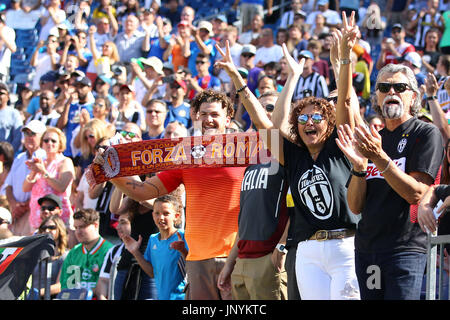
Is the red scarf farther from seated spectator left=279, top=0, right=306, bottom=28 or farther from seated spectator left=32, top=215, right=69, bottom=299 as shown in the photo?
seated spectator left=279, top=0, right=306, bottom=28

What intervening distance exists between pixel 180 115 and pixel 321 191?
5.96 meters

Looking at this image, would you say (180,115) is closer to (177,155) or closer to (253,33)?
(177,155)

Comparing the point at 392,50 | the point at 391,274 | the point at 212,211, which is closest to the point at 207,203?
the point at 212,211

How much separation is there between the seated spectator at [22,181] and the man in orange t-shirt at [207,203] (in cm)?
383

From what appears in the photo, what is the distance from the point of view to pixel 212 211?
6250mm

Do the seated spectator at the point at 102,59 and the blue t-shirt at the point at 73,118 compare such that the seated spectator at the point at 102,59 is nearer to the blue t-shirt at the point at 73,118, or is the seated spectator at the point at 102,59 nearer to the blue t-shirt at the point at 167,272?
the blue t-shirt at the point at 73,118

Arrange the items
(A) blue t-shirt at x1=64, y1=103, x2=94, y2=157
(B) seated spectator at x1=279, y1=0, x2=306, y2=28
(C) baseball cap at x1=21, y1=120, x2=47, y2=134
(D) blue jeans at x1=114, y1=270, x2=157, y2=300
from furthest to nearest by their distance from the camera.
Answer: (B) seated spectator at x1=279, y1=0, x2=306, y2=28, (A) blue t-shirt at x1=64, y1=103, x2=94, y2=157, (C) baseball cap at x1=21, y1=120, x2=47, y2=134, (D) blue jeans at x1=114, y1=270, x2=157, y2=300

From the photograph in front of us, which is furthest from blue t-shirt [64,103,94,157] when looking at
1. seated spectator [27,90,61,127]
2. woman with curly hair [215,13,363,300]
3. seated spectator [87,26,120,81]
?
woman with curly hair [215,13,363,300]

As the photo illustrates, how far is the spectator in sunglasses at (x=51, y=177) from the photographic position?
9.42 meters

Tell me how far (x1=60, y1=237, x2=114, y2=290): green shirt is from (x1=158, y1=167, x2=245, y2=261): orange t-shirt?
2.04 metres

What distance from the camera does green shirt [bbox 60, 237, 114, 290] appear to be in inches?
319

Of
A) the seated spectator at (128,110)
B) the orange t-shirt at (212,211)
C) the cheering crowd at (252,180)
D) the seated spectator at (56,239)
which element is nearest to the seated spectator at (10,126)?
the cheering crowd at (252,180)

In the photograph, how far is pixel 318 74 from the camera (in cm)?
1117

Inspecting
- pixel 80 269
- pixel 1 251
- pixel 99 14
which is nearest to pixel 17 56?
pixel 99 14
